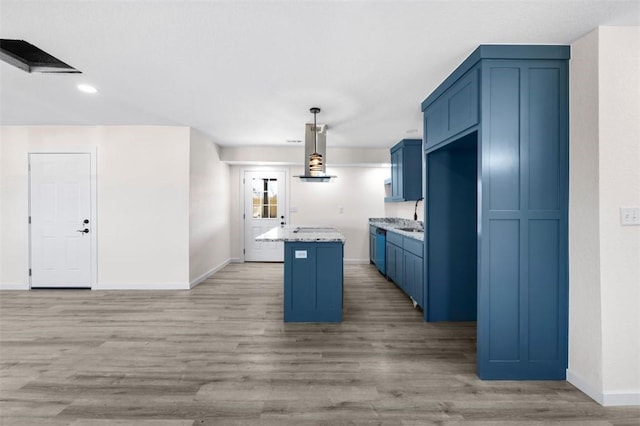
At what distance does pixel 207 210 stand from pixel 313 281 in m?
3.05

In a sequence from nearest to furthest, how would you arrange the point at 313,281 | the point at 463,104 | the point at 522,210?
the point at 522,210 → the point at 463,104 → the point at 313,281

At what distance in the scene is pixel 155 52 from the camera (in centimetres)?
243

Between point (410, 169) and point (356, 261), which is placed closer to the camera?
point (410, 169)

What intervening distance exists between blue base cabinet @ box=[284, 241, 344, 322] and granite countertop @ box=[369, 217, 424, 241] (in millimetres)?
1177

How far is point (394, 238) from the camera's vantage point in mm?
4934

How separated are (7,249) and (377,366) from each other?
588 centimetres

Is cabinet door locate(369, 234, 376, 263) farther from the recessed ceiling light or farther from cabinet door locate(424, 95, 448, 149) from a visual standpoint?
the recessed ceiling light

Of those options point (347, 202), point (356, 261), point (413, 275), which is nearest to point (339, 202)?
point (347, 202)

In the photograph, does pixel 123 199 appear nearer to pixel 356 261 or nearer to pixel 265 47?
pixel 265 47

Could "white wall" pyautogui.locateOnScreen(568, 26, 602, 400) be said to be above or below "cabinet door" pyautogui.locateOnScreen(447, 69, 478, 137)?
below

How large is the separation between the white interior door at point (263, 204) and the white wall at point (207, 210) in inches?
19.0

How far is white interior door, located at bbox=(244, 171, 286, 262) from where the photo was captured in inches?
277

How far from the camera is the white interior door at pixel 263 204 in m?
7.05

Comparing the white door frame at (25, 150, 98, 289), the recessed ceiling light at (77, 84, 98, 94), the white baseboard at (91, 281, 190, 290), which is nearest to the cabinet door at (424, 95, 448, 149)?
the recessed ceiling light at (77, 84, 98, 94)
